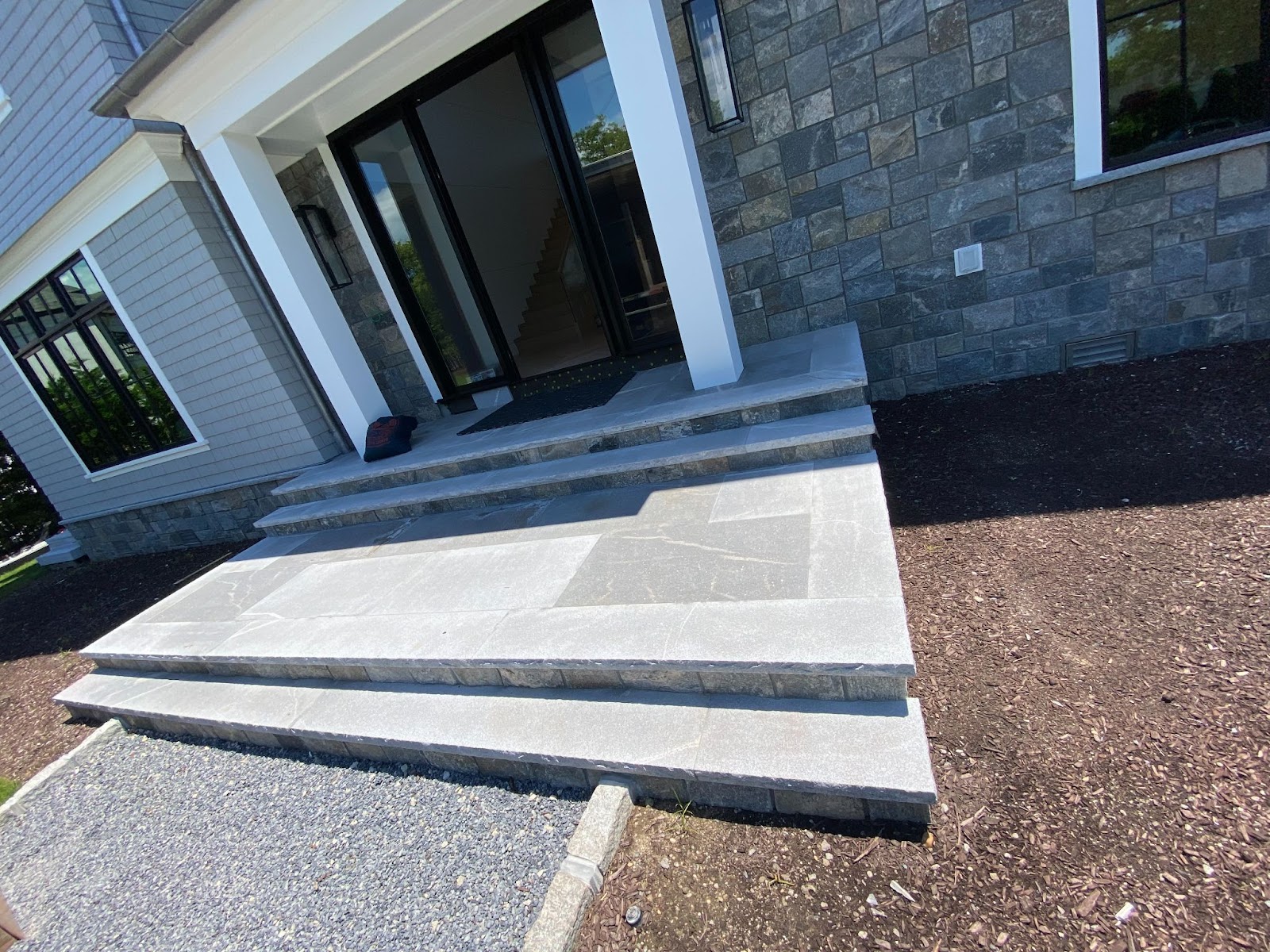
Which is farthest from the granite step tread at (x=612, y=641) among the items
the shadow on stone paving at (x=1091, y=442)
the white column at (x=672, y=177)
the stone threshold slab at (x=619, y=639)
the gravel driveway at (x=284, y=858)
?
the white column at (x=672, y=177)

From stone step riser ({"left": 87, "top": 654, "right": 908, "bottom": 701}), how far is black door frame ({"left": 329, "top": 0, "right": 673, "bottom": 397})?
3.31 meters

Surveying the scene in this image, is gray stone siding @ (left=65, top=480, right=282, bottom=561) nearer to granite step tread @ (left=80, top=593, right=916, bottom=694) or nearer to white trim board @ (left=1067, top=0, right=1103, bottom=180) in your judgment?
granite step tread @ (left=80, top=593, right=916, bottom=694)

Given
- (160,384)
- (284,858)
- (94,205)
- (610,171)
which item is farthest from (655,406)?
(94,205)

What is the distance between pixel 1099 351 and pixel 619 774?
13.3 ft

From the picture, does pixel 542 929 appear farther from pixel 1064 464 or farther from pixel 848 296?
pixel 848 296

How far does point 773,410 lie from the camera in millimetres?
3264

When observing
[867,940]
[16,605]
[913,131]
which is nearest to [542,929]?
[867,940]

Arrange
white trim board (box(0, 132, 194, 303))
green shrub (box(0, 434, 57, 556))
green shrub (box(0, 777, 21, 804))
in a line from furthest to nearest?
green shrub (box(0, 434, 57, 556))
white trim board (box(0, 132, 194, 303))
green shrub (box(0, 777, 21, 804))

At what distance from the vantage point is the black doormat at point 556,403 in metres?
4.47

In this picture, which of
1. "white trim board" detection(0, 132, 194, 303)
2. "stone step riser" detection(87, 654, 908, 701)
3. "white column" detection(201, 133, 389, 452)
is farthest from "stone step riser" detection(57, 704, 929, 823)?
"white trim board" detection(0, 132, 194, 303)

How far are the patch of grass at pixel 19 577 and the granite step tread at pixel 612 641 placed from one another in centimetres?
747

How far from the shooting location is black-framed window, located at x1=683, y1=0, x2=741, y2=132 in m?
3.62

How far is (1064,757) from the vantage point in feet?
5.43

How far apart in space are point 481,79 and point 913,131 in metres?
4.55
